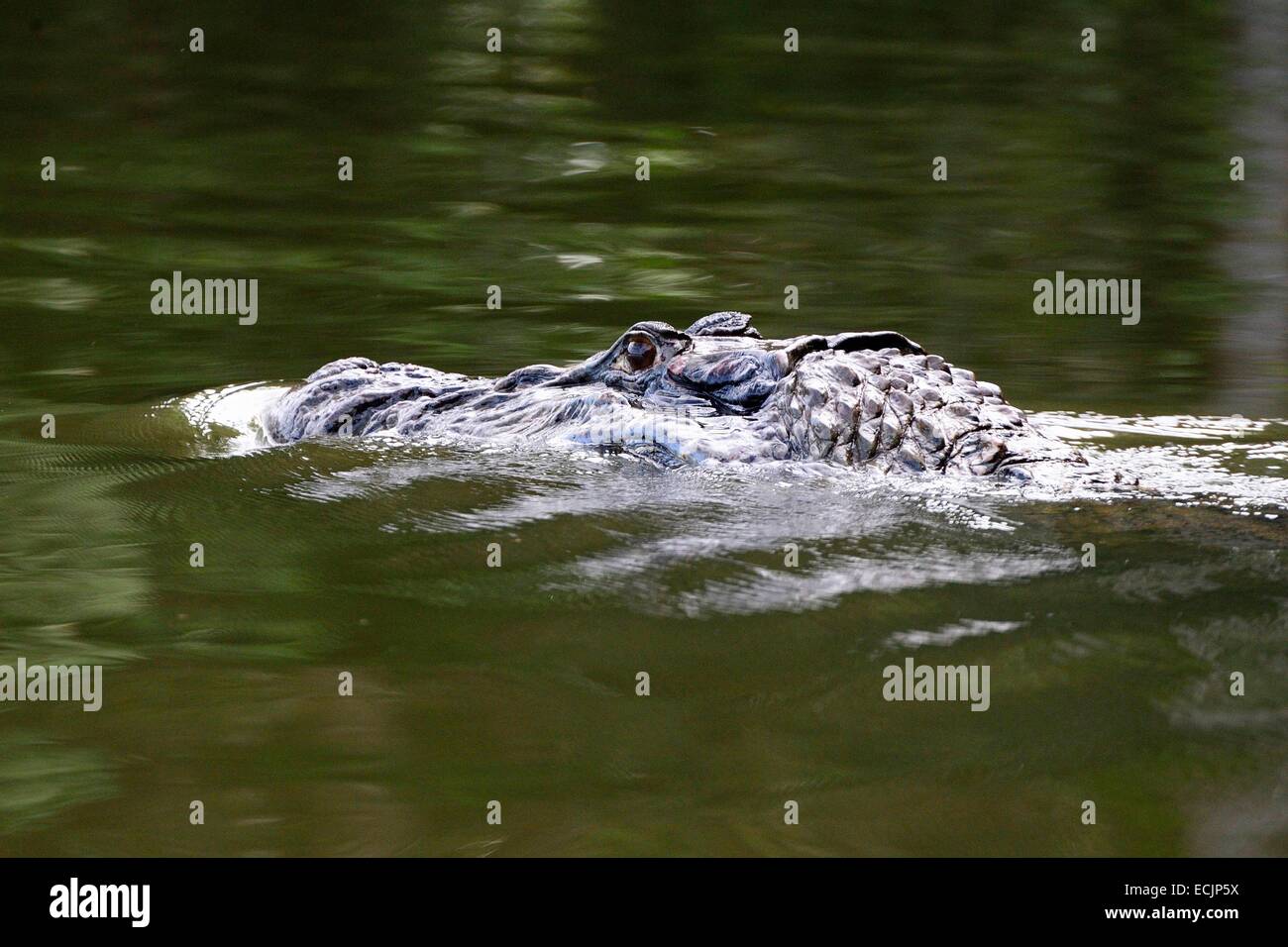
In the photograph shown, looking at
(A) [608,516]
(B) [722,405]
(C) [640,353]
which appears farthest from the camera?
(C) [640,353]

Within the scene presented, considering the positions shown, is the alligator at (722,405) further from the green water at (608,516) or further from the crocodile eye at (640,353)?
the green water at (608,516)

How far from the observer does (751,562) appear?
157 inches

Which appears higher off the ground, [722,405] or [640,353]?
[640,353]

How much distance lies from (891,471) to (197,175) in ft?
25.4

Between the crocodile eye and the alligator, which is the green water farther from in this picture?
the crocodile eye

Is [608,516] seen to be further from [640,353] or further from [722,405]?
[640,353]

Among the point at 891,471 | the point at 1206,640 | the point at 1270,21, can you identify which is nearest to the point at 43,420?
the point at 891,471

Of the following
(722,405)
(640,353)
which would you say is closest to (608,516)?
(722,405)

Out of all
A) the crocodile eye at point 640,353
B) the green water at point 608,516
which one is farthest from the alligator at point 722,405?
the green water at point 608,516

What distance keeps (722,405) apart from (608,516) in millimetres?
1123

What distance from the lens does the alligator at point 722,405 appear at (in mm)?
5004

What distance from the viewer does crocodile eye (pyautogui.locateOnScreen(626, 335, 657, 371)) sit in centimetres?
564

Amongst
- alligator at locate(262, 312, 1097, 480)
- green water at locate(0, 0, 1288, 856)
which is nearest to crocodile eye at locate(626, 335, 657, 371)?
alligator at locate(262, 312, 1097, 480)

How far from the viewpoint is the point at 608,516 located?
4469 millimetres
